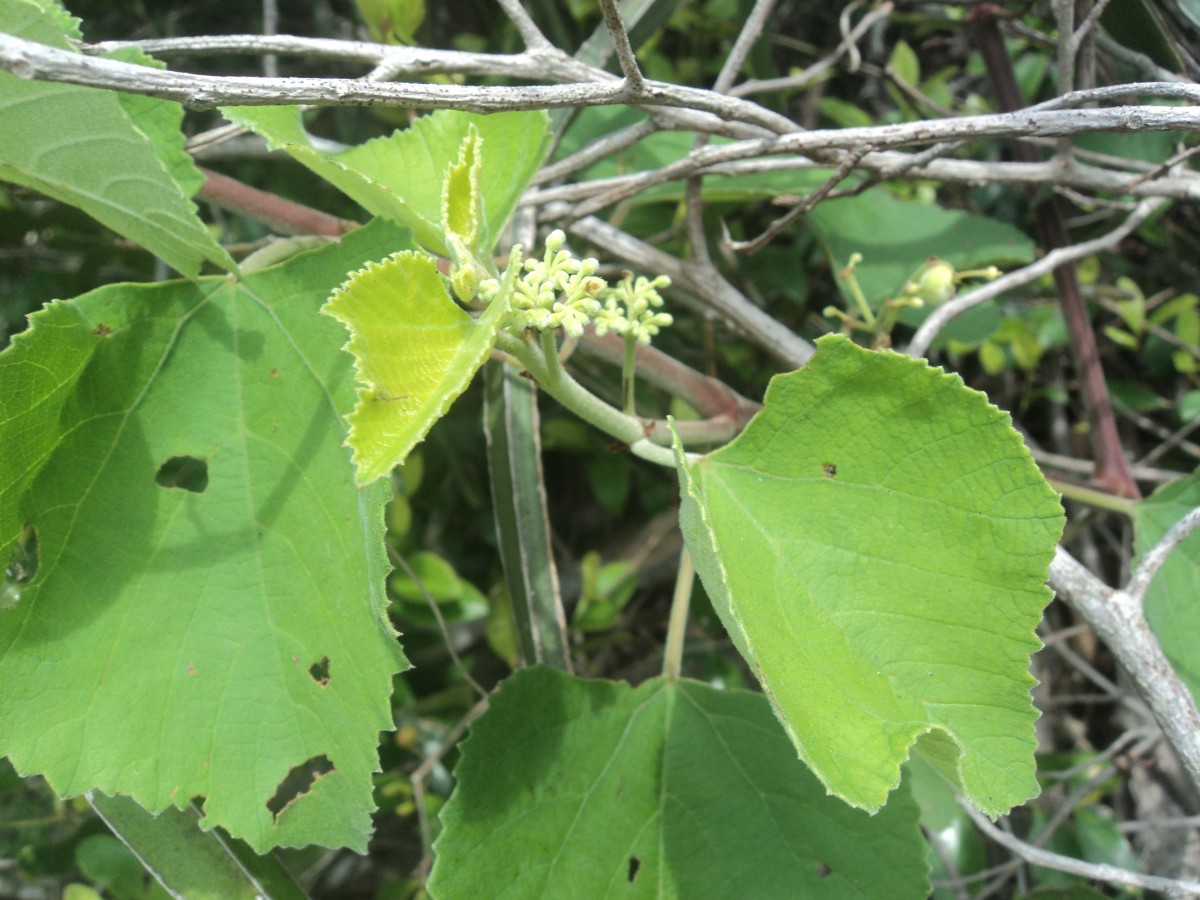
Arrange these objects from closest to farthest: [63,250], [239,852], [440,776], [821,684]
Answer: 1. [821,684]
2. [239,852]
3. [440,776]
4. [63,250]

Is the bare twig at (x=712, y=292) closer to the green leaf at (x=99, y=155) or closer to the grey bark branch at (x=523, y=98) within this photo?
the grey bark branch at (x=523, y=98)

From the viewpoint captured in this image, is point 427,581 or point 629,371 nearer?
point 629,371

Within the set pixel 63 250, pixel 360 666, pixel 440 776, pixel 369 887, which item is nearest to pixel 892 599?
pixel 360 666

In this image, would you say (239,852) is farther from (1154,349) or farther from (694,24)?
(1154,349)

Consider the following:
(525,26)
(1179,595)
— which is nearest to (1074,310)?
(1179,595)

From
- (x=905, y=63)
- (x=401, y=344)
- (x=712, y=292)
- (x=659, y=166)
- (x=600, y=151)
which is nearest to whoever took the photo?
(x=401, y=344)

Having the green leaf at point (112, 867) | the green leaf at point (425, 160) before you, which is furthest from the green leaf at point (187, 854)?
the green leaf at point (425, 160)

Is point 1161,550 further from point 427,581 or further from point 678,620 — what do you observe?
point 427,581
